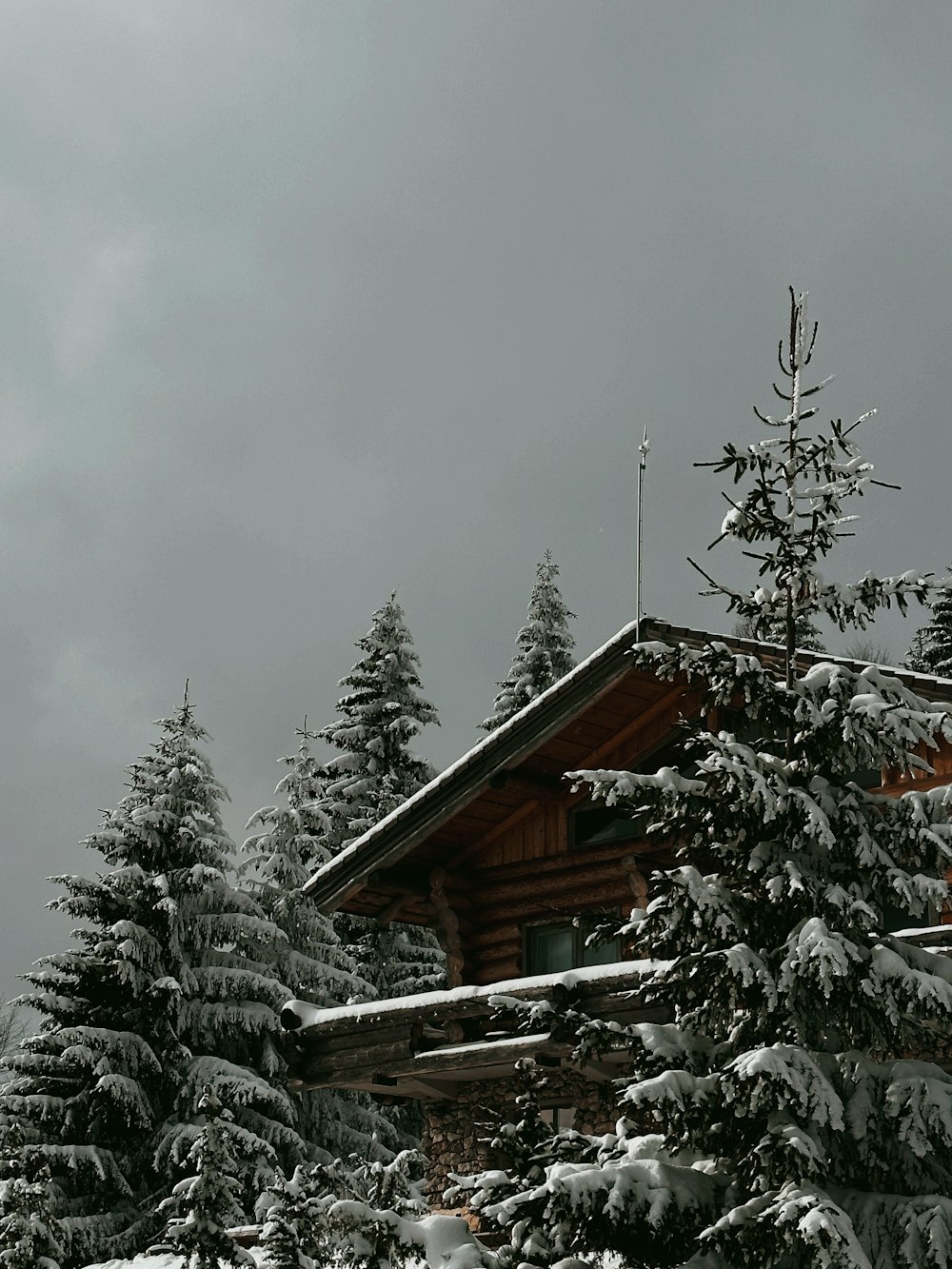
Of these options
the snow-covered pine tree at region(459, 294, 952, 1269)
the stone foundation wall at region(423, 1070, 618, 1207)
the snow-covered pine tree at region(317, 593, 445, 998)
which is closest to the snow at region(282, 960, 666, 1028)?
the stone foundation wall at region(423, 1070, 618, 1207)

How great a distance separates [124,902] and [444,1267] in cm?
1802

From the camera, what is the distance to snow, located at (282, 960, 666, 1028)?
51.4ft

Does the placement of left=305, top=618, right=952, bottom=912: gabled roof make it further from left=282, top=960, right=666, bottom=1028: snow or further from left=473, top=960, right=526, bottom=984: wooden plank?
left=473, top=960, right=526, bottom=984: wooden plank

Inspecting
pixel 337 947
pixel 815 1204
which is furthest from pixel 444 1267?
pixel 337 947

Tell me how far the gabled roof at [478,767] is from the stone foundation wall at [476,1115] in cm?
321

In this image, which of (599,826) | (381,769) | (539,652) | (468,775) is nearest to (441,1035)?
(468,775)

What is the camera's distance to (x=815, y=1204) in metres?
7.55

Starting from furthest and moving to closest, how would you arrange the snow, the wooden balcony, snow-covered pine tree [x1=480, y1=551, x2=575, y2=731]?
snow-covered pine tree [x1=480, y1=551, x2=575, y2=731] < the wooden balcony < the snow

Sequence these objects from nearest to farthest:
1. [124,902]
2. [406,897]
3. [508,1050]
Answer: [508,1050]
[406,897]
[124,902]

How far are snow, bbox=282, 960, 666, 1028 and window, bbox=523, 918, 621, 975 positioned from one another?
148 centimetres

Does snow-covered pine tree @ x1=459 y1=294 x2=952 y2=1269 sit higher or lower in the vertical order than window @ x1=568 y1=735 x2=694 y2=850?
lower

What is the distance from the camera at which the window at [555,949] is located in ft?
63.5

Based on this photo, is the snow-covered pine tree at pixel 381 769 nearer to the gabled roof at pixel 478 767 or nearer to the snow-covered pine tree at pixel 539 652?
the snow-covered pine tree at pixel 539 652

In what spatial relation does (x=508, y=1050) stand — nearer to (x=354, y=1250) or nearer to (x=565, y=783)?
(x=565, y=783)
